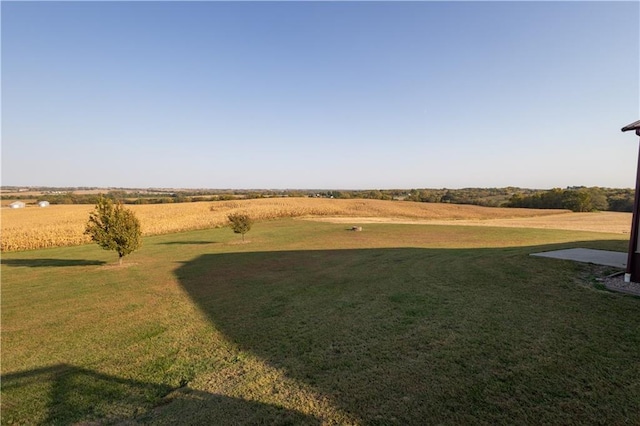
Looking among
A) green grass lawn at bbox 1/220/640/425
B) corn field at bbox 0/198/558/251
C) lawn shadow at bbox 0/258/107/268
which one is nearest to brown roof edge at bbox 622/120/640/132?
green grass lawn at bbox 1/220/640/425

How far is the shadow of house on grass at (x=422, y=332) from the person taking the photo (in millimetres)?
3987

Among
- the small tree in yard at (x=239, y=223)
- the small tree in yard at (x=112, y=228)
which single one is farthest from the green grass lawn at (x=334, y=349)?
the small tree in yard at (x=239, y=223)

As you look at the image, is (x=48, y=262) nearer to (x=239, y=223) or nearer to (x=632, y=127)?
(x=239, y=223)

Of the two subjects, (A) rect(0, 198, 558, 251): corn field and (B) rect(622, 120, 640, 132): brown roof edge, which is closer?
(B) rect(622, 120, 640, 132): brown roof edge

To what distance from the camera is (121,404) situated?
14.4 feet

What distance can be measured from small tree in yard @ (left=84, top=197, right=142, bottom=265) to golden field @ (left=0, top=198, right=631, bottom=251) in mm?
13281

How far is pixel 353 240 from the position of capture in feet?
72.4

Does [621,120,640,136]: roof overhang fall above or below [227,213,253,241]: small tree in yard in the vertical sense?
above

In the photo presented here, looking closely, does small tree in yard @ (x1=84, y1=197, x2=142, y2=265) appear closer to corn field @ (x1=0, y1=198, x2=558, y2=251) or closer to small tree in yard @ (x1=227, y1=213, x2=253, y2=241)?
small tree in yard @ (x1=227, y1=213, x2=253, y2=241)

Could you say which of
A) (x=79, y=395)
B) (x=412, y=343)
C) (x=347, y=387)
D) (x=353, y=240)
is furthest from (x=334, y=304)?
(x=353, y=240)

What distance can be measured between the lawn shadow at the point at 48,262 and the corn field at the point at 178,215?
19.5 feet

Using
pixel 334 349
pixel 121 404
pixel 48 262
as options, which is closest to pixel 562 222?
pixel 334 349

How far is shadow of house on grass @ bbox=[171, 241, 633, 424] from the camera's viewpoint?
3987mm

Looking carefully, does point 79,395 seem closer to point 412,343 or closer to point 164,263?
point 412,343
